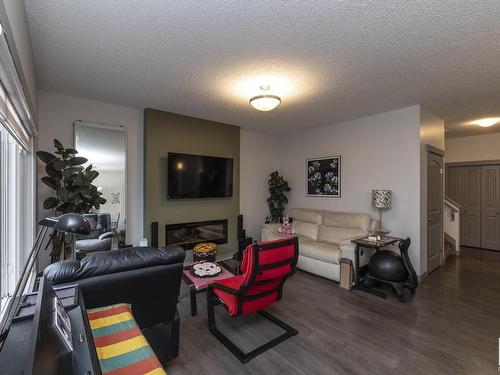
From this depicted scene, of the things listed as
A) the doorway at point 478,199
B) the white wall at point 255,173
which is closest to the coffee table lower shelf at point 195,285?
the white wall at point 255,173

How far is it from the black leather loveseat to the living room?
0.05 ft

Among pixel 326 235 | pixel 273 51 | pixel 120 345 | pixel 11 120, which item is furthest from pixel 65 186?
pixel 326 235

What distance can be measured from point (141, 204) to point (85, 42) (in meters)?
2.49

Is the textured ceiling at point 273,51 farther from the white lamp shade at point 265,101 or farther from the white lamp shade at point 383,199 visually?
the white lamp shade at point 383,199

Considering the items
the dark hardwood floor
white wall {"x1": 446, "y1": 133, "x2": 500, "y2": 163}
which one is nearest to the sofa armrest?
the dark hardwood floor

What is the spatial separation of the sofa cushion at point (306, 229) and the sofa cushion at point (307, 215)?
4.4 inches

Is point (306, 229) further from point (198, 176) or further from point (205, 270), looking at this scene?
point (205, 270)

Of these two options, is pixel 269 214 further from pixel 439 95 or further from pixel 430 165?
pixel 439 95

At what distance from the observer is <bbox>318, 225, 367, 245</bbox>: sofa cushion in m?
4.07

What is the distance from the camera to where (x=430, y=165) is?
4039 mm

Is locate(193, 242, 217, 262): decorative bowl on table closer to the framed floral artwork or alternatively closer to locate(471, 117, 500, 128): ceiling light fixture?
the framed floral artwork

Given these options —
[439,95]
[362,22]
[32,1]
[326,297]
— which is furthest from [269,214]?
[32,1]

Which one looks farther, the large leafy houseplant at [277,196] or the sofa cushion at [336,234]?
the large leafy houseplant at [277,196]

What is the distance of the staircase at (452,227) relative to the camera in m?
5.26
